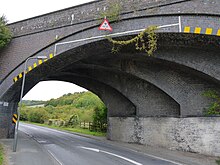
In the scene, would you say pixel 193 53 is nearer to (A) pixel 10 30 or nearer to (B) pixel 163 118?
(B) pixel 163 118

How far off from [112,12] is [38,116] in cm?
4600

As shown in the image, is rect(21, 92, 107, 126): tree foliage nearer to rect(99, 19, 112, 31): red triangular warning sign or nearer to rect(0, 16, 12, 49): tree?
rect(0, 16, 12, 49): tree

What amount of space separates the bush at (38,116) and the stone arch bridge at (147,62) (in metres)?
36.5

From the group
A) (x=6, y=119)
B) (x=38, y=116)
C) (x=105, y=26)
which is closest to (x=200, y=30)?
(x=105, y=26)

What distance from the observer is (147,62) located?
14.0m

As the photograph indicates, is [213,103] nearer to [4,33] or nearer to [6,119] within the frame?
[6,119]

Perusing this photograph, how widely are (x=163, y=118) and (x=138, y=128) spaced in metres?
2.51

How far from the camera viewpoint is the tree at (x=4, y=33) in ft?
46.5

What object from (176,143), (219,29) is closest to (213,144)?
(176,143)

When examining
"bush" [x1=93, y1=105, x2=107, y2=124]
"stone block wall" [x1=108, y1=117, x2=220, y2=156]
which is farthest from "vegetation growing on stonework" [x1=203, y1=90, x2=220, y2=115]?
"bush" [x1=93, y1=105, x2=107, y2=124]

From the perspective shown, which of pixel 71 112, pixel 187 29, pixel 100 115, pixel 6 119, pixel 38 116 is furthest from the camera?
pixel 38 116

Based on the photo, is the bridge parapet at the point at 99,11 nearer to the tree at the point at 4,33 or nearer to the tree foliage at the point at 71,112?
the tree at the point at 4,33

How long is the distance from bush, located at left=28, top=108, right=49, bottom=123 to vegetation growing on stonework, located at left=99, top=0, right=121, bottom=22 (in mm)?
43004

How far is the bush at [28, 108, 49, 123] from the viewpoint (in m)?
50.2
